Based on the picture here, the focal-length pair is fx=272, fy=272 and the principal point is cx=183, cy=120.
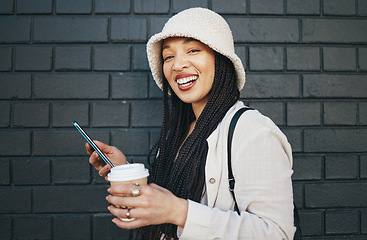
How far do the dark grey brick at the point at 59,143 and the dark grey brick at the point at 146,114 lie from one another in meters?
0.28

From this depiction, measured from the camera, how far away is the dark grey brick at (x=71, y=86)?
225 centimetres

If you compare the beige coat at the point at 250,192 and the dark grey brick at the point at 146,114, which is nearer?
the beige coat at the point at 250,192

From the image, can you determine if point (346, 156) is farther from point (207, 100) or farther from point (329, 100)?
point (207, 100)

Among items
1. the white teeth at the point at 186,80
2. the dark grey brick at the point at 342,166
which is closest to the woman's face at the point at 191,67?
the white teeth at the point at 186,80

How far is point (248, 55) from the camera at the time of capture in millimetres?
2297

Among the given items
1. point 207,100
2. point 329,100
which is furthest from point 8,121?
point 329,100

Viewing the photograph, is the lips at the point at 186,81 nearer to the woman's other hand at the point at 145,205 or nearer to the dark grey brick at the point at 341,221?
the woman's other hand at the point at 145,205

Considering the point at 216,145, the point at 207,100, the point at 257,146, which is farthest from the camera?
the point at 207,100

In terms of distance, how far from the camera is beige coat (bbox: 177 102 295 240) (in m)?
0.96

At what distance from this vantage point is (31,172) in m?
2.22

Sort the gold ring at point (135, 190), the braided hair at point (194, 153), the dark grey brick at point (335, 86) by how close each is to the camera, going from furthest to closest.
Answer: the dark grey brick at point (335, 86) → the braided hair at point (194, 153) → the gold ring at point (135, 190)

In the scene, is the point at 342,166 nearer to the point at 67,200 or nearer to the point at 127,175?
the point at 127,175

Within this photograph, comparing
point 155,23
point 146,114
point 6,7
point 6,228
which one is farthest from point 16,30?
point 6,228

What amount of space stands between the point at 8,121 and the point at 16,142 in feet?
0.61
